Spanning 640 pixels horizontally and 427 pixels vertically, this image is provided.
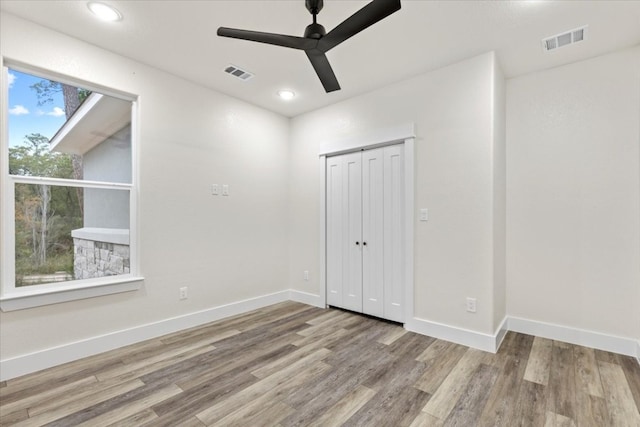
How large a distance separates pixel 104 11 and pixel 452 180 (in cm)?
320

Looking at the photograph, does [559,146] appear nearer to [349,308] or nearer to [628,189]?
[628,189]

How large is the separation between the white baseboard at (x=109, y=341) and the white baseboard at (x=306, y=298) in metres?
0.63

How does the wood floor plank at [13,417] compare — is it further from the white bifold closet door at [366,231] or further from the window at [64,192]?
the white bifold closet door at [366,231]

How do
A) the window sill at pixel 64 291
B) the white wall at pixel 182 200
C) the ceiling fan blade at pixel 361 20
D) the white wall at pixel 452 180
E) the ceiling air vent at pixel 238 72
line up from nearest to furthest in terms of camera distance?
1. the ceiling fan blade at pixel 361 20
2. the window sill at pixel 64 291
3. the white wall at pixel 182 200
4. the white wall at pixel 452 180
5. the ceiling air vent at pixel 238 72

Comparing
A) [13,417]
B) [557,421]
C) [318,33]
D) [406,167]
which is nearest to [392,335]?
[557,421]

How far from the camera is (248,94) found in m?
3.70

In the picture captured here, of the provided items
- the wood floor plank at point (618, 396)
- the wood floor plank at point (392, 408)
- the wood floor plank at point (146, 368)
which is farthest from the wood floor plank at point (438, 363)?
the wood floor plank at point (146, 368)

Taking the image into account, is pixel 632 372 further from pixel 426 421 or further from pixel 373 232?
pixel 373 232

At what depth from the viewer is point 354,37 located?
258 centimetres

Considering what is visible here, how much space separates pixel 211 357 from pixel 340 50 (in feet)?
9.67

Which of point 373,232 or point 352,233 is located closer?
point 373,232

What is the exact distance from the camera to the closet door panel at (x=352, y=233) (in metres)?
3.74

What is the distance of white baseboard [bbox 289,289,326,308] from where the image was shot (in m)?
4.10

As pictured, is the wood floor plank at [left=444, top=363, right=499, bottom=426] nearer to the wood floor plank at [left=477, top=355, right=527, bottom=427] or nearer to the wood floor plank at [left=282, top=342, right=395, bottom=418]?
the wood floor plank at [left=477, top=355, right=527, bottom=427]
